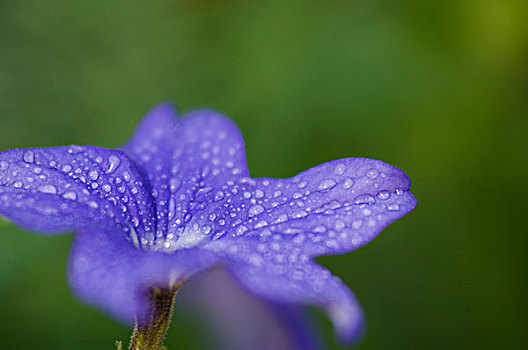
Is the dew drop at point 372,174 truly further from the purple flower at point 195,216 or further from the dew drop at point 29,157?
the dew drop at point 29,157

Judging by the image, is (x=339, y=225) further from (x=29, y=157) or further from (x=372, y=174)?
(x=29, y=157)

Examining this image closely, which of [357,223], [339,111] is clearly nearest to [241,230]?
[357,223]

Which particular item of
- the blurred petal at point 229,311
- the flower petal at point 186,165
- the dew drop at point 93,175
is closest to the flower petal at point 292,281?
the flower petal at point 186,165

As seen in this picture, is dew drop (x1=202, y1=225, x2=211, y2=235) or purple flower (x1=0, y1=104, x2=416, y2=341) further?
dew drop (x1=202, y1=225, x2=211, y2=235)

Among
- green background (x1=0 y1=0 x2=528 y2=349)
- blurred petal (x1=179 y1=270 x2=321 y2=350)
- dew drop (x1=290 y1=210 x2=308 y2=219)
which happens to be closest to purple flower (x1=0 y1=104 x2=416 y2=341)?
dew drop (x1=290 y1=210 x2=308 y2=219)

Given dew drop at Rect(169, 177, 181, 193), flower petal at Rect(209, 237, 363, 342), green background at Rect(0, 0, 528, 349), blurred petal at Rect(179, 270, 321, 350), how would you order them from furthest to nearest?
1. green background at Rect(0, 0, 528, 349)
2. blurred petal at Rect(179, 270, 321, 350)
3. dew drop at Rect(169, 177, 181, 193)
4. flower petal at Rect(209, 237, 363, 342)

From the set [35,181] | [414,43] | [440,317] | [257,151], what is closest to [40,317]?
[257,151]

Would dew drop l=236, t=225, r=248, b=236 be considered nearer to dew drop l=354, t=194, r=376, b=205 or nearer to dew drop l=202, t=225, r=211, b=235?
dew drop l=202, t=225, r=211, b=235
